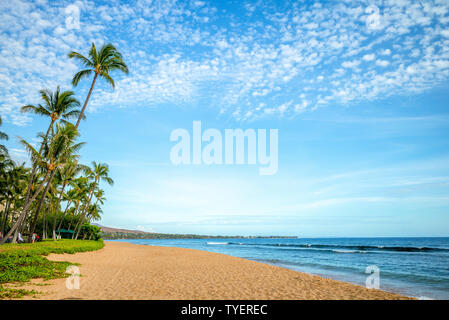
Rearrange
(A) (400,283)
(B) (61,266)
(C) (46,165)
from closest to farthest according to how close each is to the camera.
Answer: (B) (61,266) < (A) (400,283) < (C) (46,165)

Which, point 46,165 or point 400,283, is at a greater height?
point 46,165

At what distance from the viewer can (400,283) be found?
13.4 m

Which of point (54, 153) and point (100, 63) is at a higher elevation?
point (100, 63)

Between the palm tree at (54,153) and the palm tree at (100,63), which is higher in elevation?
the palm tree at (100,63)

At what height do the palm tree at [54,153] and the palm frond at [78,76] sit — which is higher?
the palm frond at [78,76]

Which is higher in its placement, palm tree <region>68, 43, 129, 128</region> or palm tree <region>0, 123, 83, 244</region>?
palm tree <region>68, 43, 129, 128</region>

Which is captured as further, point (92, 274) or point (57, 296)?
point (92, 274)

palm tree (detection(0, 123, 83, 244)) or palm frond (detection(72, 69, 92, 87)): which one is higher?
palm frond (detection(72, 69, 92, 87))

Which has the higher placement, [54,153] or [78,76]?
[78,76]
